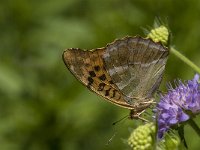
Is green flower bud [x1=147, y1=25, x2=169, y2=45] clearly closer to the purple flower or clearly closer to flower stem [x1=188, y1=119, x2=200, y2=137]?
the purple flower

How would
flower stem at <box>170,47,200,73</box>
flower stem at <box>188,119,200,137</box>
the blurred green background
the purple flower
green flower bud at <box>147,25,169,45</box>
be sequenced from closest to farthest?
flower stem at <box>188,119,200,137</box>, the purple flower, flower stem at <box>170,47,200,73</box>, green flower bud at <box>147,25,169,45</box>, the blurred green background

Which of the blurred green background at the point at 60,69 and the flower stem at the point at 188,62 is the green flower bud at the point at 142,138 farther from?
the blurred green background at the point at 60,69

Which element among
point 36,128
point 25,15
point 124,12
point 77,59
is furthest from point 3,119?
point 77,59

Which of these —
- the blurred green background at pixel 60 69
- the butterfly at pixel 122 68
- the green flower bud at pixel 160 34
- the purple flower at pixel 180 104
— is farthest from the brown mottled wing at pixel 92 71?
the blurred green background at pixel 60 69

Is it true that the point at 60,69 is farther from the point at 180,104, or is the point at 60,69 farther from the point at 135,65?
the point at 180,104

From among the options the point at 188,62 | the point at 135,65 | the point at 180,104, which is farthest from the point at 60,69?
the point at 180,104

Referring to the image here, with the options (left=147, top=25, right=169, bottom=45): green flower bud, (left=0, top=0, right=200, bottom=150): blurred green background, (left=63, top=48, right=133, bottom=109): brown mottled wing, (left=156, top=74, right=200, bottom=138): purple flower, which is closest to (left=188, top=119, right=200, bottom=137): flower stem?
(left=156, top=74, right=200, bottom=138): purple flower

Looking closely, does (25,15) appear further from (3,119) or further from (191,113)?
(191,113)
